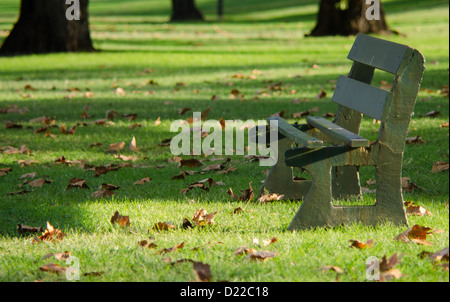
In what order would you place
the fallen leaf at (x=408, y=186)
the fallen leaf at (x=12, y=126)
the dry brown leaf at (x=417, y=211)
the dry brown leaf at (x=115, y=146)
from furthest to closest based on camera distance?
the fallen leaf at (x=12, y=126), the dry brown leaf at (x=115, y=146), the fallen leaf at (x=408, y=186), the dry brown leaf at (x=417, y=211)

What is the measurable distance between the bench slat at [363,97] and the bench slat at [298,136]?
15.5 inches

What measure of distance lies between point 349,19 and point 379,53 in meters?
15.9

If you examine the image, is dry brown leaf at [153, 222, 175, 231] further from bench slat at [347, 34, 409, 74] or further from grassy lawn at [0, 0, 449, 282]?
bench slat at [347, 34, 409, 74]

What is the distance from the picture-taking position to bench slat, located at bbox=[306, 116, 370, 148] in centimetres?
403

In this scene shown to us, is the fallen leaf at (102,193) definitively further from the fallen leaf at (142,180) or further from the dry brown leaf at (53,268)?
the dry brown leaf at (53,268)

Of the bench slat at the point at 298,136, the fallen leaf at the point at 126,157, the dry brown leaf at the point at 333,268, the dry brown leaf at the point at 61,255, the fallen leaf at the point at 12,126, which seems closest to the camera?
the dry brown leaf at the point at 333,268

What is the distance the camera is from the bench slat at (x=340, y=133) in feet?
13.2

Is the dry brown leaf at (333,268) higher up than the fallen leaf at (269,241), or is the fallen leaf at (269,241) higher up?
the dry brown leaf at (333,268)

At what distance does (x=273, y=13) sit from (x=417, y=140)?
30276 mm

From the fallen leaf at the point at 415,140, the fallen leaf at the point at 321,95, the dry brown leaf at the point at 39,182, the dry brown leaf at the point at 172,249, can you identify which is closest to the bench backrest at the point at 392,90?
the dry brown leaf at the point at 172,249

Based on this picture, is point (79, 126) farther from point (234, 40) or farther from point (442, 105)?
point (234, 40)

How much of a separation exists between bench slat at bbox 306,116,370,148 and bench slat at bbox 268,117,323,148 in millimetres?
169

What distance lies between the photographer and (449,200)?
191 inches
